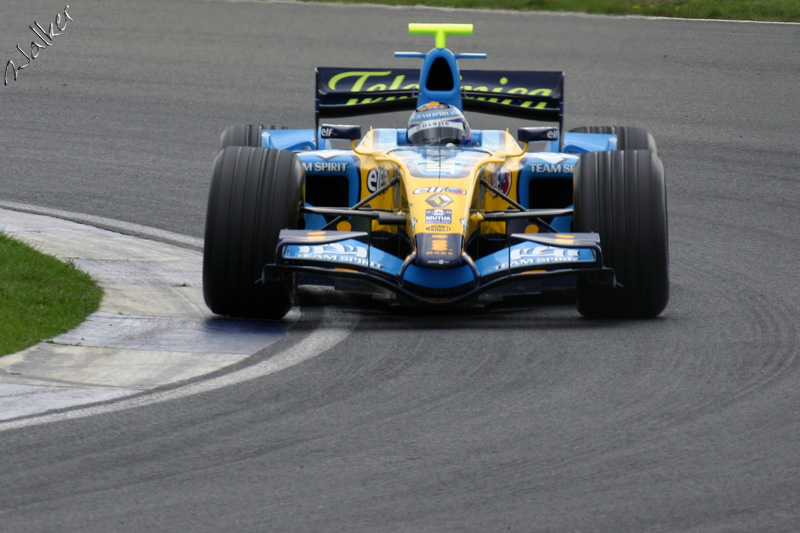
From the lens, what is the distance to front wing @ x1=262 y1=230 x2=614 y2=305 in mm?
7465

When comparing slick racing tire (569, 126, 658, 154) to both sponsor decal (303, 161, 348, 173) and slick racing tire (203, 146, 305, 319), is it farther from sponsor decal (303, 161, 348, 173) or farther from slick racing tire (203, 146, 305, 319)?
slick racing tire (203, 146, 305, 319)

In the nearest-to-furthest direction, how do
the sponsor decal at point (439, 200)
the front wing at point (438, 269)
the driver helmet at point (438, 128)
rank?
1. the front wing at point (438, 269)
2. the sponsor decal at point (439, 200)
3. the driver helmet at point (438, 128)

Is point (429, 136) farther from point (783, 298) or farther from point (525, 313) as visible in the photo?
point (783, 298)

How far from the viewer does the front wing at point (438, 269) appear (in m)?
7.46

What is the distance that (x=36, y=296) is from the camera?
7.79 meters

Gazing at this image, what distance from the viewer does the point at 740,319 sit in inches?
307

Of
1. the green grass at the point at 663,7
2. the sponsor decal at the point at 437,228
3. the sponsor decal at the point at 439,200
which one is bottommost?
the sponsor decal at the point at 437,228

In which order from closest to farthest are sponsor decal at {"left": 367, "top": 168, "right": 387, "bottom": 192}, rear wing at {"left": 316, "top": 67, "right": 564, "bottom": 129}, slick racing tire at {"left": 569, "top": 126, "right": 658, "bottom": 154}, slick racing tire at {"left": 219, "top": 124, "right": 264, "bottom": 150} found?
sponsor decal at {"left": 367, "top": 168, "right": 387, "bottom": 192}, rear wing at {"left": 316, "top": 67, "right": 564, "bottom": 129}, slick racing tire at {"left": 219, "top": 124, "right": 264, "bottom": 150}, slick racing tire at {"left": 569, "top": 126, "right": 658, "bottom": 154}

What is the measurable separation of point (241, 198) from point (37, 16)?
14.5 m

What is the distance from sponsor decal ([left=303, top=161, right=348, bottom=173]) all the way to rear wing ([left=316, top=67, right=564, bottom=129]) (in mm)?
1010

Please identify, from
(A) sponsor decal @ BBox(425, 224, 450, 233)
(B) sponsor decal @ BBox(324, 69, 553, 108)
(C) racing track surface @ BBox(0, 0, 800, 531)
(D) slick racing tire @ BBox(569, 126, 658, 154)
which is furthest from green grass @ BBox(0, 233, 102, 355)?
(D) slick racing tire @ BBox(569, 126, 658, 154)

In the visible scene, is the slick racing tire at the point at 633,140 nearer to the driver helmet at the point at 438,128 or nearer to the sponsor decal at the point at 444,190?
the driver helmet at the point at 438,128

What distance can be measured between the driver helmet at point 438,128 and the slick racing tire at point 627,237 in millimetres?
1441
